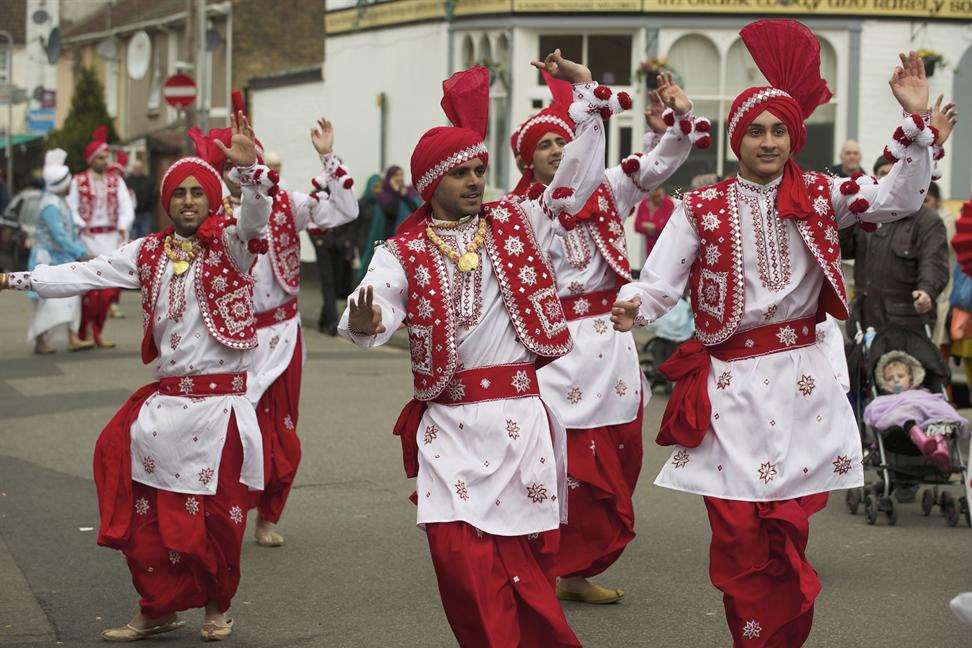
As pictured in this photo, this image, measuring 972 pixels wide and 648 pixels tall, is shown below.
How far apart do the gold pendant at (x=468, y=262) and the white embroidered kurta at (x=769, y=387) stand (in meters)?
0.55

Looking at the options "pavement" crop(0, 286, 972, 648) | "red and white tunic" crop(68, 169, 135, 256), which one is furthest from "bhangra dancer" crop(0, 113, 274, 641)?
"red and white tunic" crop(68, 169, 135, 256)

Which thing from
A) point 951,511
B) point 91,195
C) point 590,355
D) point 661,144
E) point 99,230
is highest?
point 661,144

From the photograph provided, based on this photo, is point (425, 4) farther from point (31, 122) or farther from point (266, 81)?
point (31, 122)

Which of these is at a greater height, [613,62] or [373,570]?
[613,62]

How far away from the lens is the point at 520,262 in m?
5.78

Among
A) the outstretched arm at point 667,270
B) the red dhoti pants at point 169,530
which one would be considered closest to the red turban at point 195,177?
the red dhoti pants at point 169,530

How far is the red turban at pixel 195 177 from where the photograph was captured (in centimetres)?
720

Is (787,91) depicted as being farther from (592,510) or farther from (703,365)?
(592,510)

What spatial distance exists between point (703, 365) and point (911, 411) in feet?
12.7

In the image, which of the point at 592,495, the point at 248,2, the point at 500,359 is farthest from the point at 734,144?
the point at 248,2

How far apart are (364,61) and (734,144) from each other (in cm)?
2267

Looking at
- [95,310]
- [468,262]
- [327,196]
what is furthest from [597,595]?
[95,310]

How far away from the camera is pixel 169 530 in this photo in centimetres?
693

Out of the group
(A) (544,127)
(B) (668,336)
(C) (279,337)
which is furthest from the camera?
(B) (668,336)
